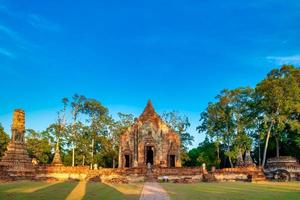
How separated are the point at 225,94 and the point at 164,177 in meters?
20.1

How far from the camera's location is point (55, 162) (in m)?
36.2

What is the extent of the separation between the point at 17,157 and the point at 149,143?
15.4m

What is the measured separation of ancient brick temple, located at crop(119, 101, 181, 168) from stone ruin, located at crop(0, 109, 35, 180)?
11866 mm

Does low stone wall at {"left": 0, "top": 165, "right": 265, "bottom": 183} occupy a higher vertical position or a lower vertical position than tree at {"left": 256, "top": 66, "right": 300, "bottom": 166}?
lower

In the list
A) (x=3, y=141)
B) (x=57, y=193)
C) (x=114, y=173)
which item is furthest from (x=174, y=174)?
(x=3, y=141)

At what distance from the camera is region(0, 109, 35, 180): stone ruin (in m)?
29.6

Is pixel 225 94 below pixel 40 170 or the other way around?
the other way around

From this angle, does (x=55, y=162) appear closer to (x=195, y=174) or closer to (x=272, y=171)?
(x=195, y=174)

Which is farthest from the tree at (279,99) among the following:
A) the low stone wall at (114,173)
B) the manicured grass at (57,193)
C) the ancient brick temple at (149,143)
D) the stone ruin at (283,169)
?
the manicured grass at (57,193)

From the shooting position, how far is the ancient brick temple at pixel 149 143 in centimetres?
4091

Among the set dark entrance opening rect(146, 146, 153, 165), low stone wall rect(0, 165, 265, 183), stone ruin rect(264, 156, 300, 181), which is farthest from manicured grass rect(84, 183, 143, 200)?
dark entrance opening rect(146, 146, 153, 165)

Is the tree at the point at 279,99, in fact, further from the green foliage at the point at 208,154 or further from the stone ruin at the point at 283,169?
the green foliage at the point at 208,154

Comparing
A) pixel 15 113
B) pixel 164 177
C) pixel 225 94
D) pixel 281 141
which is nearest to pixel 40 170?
pixel 15 113

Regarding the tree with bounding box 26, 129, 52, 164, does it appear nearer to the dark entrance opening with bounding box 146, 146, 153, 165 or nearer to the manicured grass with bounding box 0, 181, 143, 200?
the dark entrance opening with bounding box 146, 146, 153, 165
